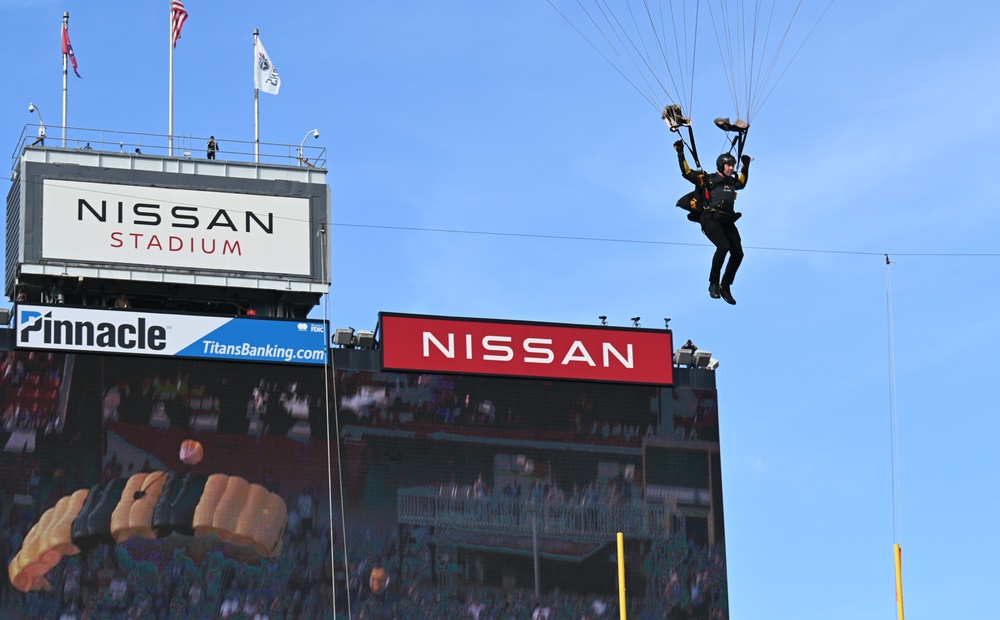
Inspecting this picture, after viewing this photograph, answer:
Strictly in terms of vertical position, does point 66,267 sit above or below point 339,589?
above

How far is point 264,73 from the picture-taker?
3086 inches

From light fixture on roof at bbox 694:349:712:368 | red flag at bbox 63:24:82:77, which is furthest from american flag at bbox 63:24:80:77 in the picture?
light fixture on roof at bbox 694:349:712:368

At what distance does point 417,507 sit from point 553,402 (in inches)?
213

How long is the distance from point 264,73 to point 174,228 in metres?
8.27

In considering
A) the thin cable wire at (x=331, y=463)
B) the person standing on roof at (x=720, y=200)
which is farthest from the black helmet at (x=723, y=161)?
the thin cable wire at (x=331, y=463)

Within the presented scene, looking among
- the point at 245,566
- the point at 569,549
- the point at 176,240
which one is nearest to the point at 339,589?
the point at 245,566

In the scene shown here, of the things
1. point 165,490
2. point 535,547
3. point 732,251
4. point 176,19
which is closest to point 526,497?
point 535,547

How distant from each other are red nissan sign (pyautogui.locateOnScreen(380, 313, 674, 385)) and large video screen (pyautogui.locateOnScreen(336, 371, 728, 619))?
46 centimetres

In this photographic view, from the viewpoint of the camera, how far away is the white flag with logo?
78150 millimetres

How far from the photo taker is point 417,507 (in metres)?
68.8

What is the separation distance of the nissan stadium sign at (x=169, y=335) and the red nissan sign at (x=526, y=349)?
2.53 m

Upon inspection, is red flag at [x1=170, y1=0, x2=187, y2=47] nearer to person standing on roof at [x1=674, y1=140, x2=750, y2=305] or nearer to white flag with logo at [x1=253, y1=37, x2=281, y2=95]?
white flag with logo at [x1=253, y1=37, x2=281, y2=95]

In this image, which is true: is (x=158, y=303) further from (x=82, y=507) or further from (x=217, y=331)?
(x=82, y=507)

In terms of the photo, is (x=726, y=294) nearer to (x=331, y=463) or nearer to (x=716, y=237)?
(x=716, y=237)
